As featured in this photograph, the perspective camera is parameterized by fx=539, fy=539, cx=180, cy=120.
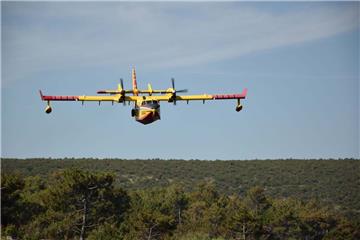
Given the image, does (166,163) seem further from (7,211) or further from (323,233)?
(7,211)

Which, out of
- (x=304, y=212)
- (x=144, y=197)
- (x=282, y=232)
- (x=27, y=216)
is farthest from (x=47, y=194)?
(x=304, y=212)

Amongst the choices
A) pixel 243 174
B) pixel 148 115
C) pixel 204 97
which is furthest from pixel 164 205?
pixel 243 174

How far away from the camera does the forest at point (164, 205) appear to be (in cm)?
6241

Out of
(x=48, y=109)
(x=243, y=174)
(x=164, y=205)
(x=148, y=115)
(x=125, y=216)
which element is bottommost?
(x=125, y=216)

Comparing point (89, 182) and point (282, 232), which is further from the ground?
point (89, 182)

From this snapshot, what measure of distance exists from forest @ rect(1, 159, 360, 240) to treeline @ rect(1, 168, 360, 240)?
115 millimetres

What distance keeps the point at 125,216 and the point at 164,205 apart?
13132mm

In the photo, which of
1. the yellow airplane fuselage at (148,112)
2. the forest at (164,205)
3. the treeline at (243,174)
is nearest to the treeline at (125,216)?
the forest at (164,205)

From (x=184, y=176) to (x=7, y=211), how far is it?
9361 cm

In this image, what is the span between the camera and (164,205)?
8431cm

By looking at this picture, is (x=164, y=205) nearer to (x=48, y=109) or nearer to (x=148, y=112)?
(x=48, y=109)

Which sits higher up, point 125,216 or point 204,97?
point 204,97

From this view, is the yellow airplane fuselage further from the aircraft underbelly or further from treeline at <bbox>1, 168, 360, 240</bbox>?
treeline at <bbox>1, 168, 360, 240</bbox>

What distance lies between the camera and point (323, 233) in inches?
3524
